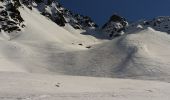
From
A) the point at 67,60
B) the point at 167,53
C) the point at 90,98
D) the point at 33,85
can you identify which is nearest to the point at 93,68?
the point at 67,60

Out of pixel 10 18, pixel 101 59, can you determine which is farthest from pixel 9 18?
pixel 101 59

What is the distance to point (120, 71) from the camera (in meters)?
58.0

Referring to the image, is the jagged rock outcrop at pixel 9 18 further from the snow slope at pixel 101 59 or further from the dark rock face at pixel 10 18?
the snow slope at pixel 101 59

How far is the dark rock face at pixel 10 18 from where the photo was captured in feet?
378

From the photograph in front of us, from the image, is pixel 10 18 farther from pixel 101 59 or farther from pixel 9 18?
pixel 101 59

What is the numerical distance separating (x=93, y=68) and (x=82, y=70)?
2107 mm

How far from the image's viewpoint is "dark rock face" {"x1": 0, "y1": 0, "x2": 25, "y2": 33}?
378 feet

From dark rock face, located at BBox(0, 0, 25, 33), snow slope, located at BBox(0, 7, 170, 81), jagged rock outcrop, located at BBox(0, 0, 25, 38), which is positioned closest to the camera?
snow slope, located at BBox(0, 7, 170, 81)

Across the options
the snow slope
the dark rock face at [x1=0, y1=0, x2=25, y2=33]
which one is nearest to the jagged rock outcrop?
the dark rock face at [x1=0, y1=0, x2=25, y2=33]

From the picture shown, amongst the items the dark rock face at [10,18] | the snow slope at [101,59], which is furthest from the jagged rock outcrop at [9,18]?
the snow slope at [101,59]

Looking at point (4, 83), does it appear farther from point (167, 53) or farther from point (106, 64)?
point (167, 53)

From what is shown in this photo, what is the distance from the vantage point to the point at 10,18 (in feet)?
398

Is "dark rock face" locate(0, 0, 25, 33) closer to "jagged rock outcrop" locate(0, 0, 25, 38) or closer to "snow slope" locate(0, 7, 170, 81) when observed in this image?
"jagged rock outcrop" locate(0, 0, 25, 38)

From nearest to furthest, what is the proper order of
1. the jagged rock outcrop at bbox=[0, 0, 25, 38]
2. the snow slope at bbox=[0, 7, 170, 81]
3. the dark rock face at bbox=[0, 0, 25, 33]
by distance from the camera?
the snow slope at bbox=[0, 7, 170, 81] → the jagged rock outcrop at bbox=[0, 0, 25, 38] → the dark rock face at bbox=[0, 0, 25, 33]
